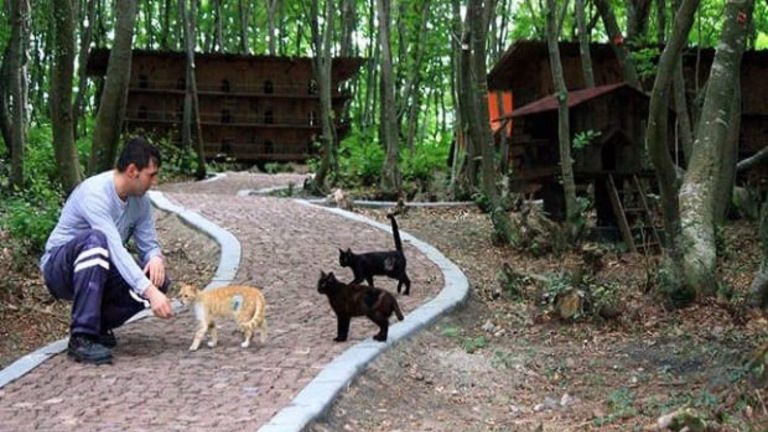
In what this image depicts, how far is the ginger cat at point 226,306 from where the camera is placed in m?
7.30

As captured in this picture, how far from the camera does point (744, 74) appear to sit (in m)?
26.0

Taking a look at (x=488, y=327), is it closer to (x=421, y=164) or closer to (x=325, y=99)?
(x=325, y=99)

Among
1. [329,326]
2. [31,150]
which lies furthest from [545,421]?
[31,150]

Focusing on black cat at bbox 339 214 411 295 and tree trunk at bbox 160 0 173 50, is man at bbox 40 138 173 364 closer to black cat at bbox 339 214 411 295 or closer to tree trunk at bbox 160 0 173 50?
black cat at bbox 339 214 411 295

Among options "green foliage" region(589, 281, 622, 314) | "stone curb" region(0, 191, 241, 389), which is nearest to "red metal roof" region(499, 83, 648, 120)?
"green foliage" region(589, 281, 622, 314)

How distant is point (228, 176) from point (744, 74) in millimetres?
14378

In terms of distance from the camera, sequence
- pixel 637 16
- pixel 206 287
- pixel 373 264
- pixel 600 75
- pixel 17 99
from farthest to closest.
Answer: pixel 600 75 < pixel 637 16 < pixel 17 99 < pixel 206 287 < pixel 373 264

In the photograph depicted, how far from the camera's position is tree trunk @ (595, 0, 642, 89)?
14973mm

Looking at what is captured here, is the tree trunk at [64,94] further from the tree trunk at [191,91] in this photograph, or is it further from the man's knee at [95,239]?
the tree trunk at [191,91]

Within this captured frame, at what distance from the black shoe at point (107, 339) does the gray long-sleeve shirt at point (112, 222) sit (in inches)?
23.0

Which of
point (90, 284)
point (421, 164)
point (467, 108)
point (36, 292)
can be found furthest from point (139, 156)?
point (421, 164)

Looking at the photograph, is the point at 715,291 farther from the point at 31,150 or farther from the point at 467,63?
the point at 31,150

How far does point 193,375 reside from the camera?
6574 millimetres

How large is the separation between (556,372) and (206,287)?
401 cm
